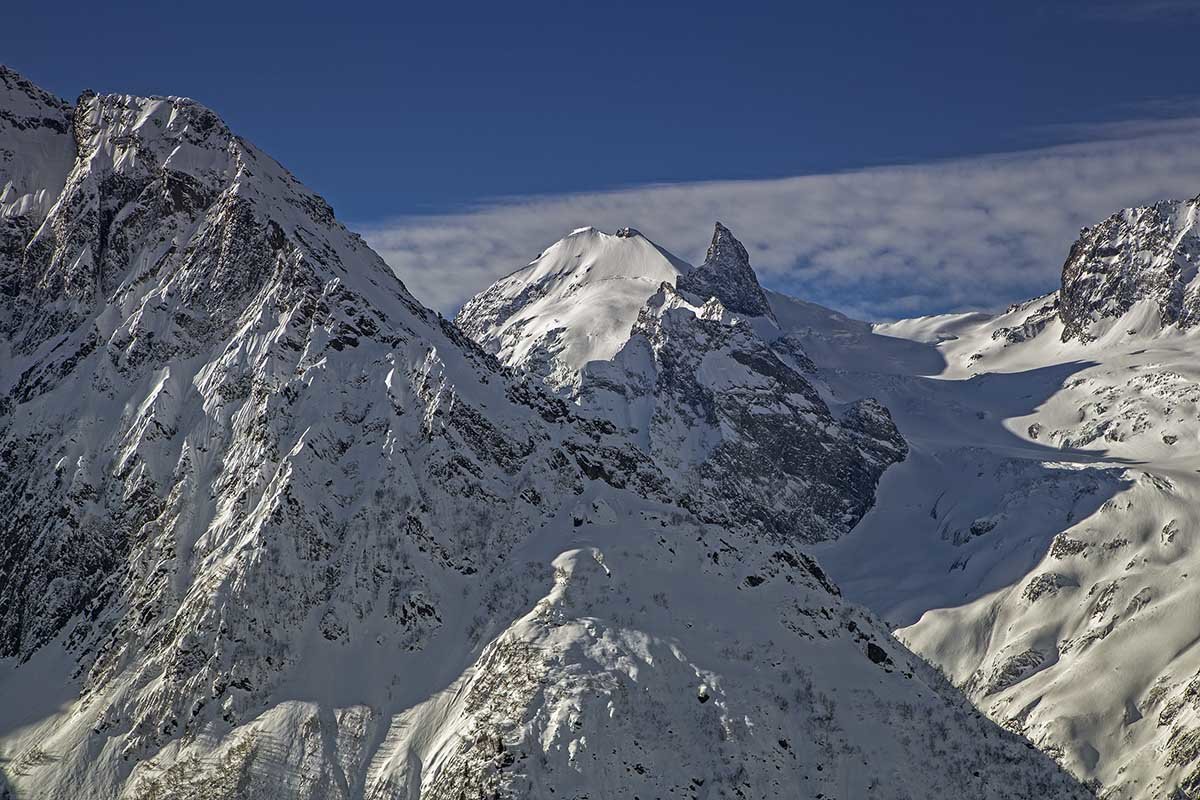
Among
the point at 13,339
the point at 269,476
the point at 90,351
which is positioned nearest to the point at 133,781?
the point at 269,476

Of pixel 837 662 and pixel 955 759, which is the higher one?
pixel 837 662

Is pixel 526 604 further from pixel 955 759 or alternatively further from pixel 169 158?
pixel 169 158

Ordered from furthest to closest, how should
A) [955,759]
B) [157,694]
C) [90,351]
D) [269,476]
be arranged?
[90,351] → [269,476] → [157,694] → [955,759]

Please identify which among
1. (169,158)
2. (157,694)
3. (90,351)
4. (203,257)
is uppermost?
(169,158)

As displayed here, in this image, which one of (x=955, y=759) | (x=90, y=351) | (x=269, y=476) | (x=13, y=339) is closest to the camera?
(x=955, y=759)

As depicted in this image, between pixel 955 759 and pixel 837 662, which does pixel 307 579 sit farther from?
pixel 955 759

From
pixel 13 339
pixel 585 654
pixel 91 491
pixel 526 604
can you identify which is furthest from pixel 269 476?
pixel 13 339

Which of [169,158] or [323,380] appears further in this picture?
[169,158]
